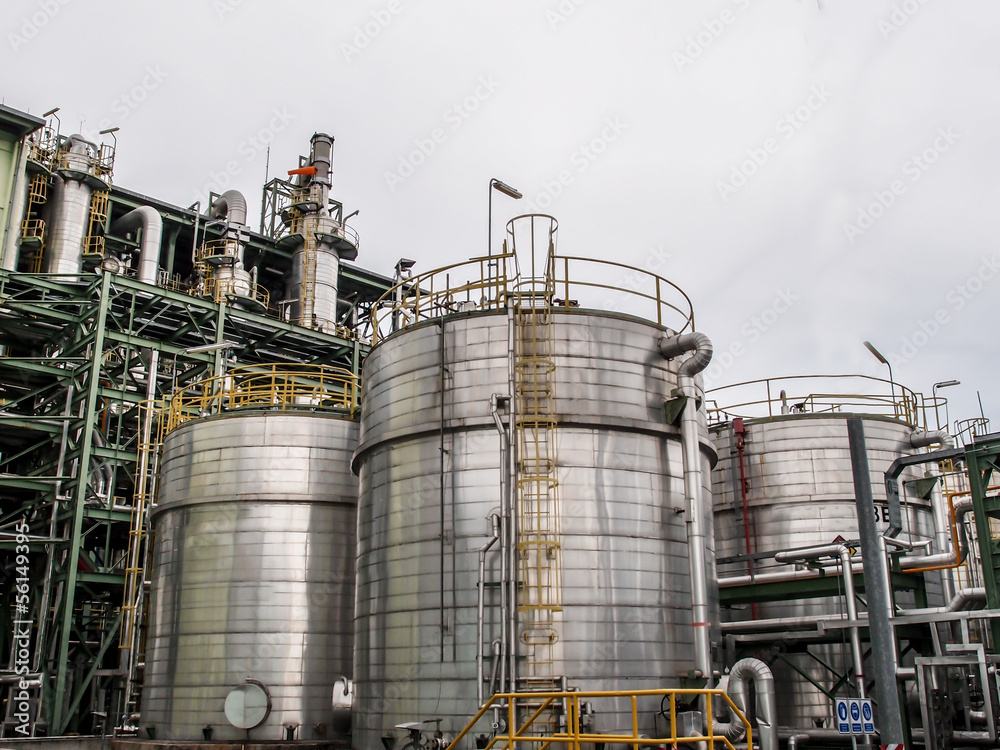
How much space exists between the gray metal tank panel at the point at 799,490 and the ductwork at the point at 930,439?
0.23m

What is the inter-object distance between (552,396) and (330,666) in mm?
9590

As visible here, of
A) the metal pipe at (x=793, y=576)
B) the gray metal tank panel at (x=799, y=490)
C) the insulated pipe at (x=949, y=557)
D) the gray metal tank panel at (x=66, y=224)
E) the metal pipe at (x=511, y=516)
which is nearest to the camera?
the metal pipe at (x=511, y=516)

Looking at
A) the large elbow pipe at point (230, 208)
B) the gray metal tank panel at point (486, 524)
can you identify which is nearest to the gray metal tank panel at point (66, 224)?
the large elbow pipe at point (230, 208)

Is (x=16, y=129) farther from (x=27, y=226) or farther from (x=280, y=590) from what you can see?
(x=280, y=590)

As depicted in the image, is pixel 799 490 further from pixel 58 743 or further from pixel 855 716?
pixel 58 743

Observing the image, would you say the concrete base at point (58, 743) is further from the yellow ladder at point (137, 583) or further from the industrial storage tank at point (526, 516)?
the industrial storage tank at point (526, 516)

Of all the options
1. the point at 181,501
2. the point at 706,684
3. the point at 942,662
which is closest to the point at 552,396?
the point at 706,684

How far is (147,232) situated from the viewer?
42.7 meters

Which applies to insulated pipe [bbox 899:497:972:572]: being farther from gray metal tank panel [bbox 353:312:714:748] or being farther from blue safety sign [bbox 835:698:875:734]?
blue safety sign [bbox 835:698:875:734]

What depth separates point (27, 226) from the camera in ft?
135

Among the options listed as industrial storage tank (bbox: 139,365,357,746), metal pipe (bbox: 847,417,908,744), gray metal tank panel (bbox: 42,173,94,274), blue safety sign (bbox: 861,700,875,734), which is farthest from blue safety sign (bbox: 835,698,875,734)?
gray metal tank panel (bbox: 42,173,94,274)

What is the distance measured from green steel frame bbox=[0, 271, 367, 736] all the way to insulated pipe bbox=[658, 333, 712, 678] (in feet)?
62.9

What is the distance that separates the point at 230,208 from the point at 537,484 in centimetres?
3729

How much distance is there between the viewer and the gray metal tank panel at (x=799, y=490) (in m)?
23.3
